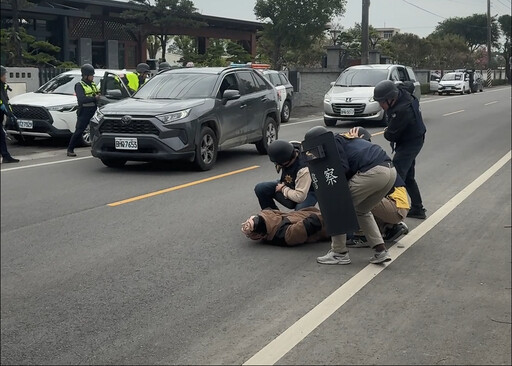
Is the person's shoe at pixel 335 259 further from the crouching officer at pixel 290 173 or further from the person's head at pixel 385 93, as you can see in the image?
the person's head at pixel 385 93

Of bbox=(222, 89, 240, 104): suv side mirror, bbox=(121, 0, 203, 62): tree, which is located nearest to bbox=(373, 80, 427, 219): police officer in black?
bbox=(222, 89, 240, 104): suv side mirror

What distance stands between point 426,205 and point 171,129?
2859mm

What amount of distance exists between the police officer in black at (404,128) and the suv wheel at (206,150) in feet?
9.63

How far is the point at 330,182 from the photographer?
3770 millimetres

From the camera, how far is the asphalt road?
8.07 ft

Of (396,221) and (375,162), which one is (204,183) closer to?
(396,221)

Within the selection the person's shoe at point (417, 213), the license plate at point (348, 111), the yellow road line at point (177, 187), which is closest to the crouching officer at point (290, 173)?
the person's shoe at point (417, 213)

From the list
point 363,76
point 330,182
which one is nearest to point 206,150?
point 330,182

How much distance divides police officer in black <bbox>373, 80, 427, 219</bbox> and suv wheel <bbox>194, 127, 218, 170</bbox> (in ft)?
9.63

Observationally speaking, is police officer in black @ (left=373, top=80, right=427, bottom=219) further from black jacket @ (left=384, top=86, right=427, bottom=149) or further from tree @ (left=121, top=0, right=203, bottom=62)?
tree @ (left=121, top=0, right=203, bottom=62)

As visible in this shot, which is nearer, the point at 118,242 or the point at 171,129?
the point at 118,242

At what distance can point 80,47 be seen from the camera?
23422mm

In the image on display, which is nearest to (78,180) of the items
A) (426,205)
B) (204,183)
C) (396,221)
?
(396,221)

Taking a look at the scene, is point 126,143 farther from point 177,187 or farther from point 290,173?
point 290,173
